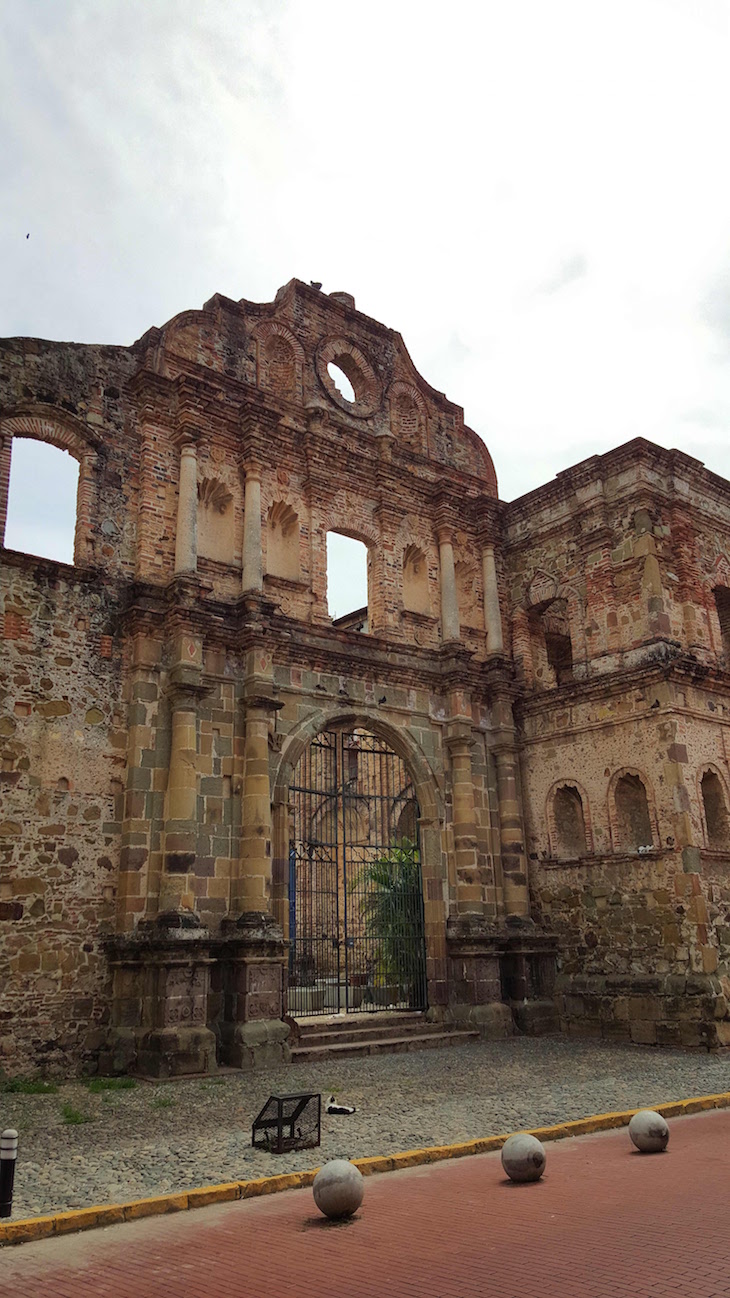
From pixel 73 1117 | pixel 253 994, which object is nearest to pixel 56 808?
pixel 253 994

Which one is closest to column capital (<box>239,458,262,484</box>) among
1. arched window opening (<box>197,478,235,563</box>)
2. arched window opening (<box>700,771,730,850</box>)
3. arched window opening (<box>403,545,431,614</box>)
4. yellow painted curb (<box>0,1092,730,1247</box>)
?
arched window opening (<box>197,478,235,563</box>)

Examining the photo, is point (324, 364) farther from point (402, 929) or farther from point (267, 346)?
point (402, 929)

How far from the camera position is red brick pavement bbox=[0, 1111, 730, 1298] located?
4617 mm

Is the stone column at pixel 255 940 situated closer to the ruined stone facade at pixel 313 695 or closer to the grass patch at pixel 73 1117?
the ruined stone facade at pixel 313 695

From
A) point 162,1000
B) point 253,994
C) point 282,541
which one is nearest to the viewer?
point 162,1000

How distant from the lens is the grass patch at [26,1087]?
421 inches

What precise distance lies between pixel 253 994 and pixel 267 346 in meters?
10.7

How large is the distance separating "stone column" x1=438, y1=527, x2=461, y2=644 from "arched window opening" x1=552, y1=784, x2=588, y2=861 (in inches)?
131

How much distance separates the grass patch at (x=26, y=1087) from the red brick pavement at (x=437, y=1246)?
5.37 meters

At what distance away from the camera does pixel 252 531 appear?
48.9ft

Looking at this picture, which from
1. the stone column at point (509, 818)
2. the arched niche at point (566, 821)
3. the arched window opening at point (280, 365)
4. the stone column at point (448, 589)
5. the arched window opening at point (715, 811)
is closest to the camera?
the arched window opening at point (715, 811)

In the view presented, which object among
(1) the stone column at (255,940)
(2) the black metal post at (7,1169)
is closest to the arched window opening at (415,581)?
(1) the stone column at (255,940)

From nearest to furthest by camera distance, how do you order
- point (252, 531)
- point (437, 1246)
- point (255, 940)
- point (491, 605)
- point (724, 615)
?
point (437, 1246), point (255, 940), point (252, 531), point (491, 605), point (724, 615)

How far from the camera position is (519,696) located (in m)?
17.5
